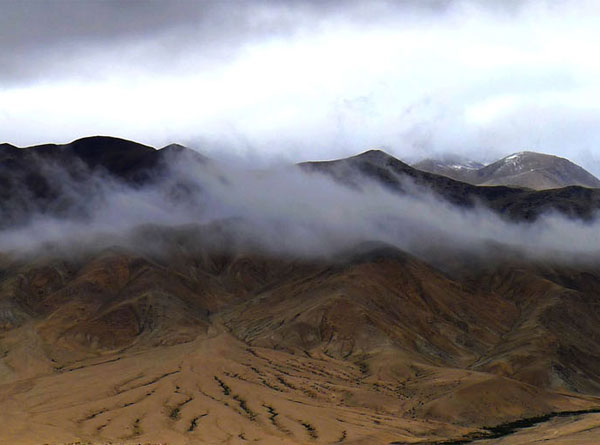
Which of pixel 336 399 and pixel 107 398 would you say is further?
pixel 336 399

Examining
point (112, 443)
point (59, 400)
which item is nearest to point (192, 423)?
point (112, 443)

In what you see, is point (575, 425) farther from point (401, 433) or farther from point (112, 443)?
point (112, 443)

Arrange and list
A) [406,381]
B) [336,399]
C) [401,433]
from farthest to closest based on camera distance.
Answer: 1. [406,381]
2. [336,399]
3. [401,433]

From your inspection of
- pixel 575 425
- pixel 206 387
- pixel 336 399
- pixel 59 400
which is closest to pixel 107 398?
pixel 59 400

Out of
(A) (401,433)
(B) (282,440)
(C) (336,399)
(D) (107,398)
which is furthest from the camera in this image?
(C) (336,399)

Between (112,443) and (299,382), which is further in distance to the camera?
(299,382)

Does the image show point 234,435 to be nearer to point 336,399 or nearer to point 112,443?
point 112,443

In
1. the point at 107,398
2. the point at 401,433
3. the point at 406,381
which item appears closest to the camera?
A: the point at 401,433

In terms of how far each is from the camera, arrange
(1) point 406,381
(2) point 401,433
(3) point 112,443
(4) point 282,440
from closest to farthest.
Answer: (3) point 112,443 < (4) point 282,440 < (2) point 401,433 < (1) point 406,381
